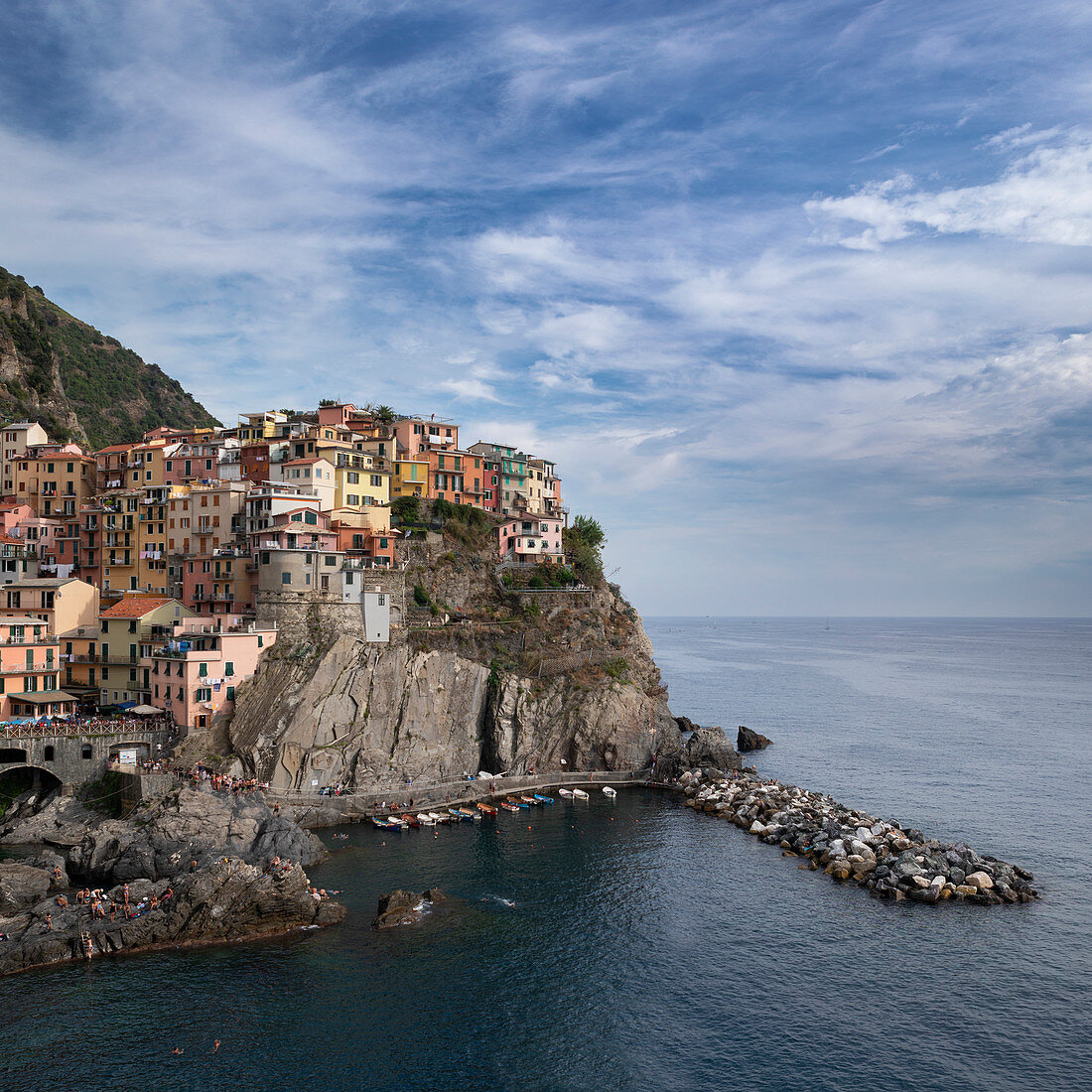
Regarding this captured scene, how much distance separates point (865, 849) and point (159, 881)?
49.3 m

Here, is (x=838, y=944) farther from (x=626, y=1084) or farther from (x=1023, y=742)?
(x=1023, y=742)

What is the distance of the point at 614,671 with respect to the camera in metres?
Result: 92.4

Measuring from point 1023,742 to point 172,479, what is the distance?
111m

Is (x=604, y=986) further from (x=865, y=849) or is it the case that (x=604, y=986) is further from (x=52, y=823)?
(x=52, y=823)

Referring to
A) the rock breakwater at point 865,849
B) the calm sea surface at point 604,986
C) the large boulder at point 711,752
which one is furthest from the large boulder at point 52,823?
the large boulder at point 711,752

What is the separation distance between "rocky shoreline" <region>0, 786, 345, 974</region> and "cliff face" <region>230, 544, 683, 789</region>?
1106cm

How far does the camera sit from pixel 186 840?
187ft

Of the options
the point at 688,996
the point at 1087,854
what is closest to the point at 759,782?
the point at 1087,854

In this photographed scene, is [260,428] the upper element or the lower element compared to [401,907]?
upper

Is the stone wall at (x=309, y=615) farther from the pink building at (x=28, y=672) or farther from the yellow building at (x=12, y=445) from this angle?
the yellow building at (x=12, y=445)

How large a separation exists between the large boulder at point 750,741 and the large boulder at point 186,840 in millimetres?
60561

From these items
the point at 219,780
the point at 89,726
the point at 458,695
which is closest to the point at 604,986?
the point at 219,780

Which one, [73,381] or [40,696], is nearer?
[40,696]

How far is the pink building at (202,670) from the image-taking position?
72312 millimetres
